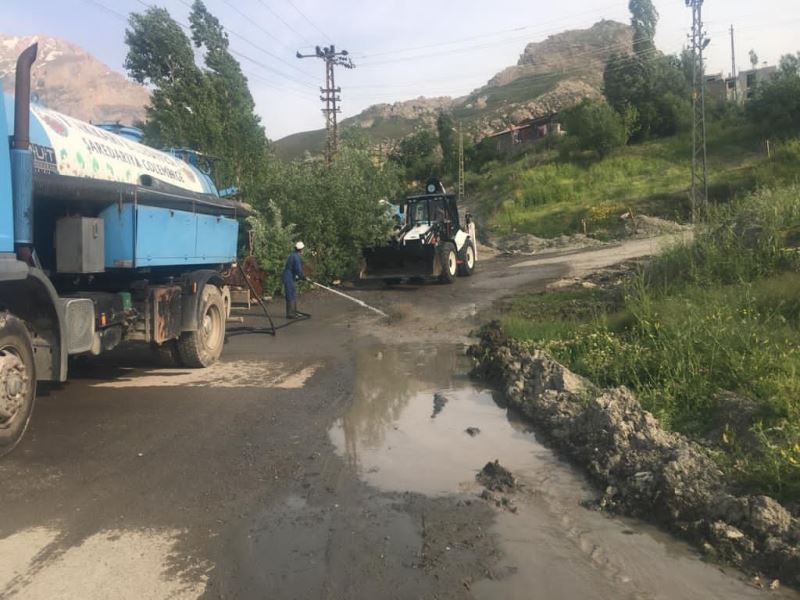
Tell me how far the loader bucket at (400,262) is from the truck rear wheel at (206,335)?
10.5 m

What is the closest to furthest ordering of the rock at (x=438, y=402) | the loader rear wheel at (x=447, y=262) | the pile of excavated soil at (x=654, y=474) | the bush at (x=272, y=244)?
the pile of excavated soil at (x=654, y=474) < the rock at (x=438, y=402) < the bush at (x=272, y=244) < the loader rear wheel at (x=447, y=262)

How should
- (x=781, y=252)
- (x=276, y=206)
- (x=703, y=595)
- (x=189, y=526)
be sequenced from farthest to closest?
1. (x=276, y=206)
2. (x=781, y=252)
3. (x=189, y=526)
4. (x=703, y=595)

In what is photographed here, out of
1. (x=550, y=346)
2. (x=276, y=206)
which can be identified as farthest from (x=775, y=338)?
(x=276, y=206)

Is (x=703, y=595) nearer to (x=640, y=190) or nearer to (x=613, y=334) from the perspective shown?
(x=613, y=334)

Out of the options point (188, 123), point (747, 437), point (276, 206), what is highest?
point (188, 123)

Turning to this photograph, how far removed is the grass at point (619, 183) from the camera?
37.3 m

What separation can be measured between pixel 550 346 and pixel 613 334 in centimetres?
84

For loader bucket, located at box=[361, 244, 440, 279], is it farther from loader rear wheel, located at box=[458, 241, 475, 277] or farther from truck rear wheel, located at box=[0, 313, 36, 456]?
truck rear wheel, located at box=[0, 313, 36, 456]

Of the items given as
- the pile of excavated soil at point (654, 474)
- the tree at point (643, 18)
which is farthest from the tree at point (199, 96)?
the tree at point (643, 18)

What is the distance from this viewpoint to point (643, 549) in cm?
415

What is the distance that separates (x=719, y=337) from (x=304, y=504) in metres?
4.85

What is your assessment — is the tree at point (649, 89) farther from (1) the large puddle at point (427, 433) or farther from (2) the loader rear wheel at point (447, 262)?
(1) the large puddle at point (427, 433)

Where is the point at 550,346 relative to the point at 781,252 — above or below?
below

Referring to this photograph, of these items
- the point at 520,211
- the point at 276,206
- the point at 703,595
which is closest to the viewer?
the point at 703,595
